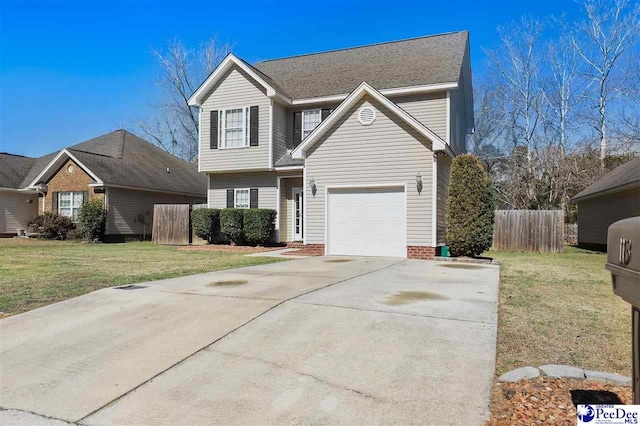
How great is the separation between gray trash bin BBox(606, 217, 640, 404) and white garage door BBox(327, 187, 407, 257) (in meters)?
11.5

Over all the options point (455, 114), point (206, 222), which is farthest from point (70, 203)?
point (455, 114)

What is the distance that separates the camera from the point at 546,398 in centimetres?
338

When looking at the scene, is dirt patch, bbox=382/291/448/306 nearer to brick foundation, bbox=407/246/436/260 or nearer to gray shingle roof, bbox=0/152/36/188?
brick foundation, bbox=407/246/436/260

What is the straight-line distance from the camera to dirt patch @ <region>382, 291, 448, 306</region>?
6273 millimetres

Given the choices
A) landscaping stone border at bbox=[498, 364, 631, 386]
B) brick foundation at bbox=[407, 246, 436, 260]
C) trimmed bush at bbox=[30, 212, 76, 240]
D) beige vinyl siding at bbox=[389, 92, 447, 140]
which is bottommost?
landscaping stone border at bbox=[498, 364, 631, 386]

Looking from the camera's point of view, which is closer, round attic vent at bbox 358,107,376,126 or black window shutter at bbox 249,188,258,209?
round attic vent at bbox 358,107,376,126

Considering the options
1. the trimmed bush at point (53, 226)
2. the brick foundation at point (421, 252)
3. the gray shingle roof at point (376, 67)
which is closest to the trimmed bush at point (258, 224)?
the gray shingle roof at point (376, 67)

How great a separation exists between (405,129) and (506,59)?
2356cm

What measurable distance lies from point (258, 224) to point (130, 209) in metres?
9.78

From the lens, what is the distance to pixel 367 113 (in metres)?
13.9

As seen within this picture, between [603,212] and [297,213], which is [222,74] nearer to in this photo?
[297,213]

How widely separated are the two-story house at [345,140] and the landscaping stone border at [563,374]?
369 inches

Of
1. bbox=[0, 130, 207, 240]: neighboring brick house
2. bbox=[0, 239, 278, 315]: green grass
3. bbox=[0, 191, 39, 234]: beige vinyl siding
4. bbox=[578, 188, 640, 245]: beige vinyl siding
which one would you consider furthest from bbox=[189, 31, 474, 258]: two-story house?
bbox=[0, 191, 39, 234]: beige vinyl siding

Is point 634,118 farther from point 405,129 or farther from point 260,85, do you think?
point 260,85
